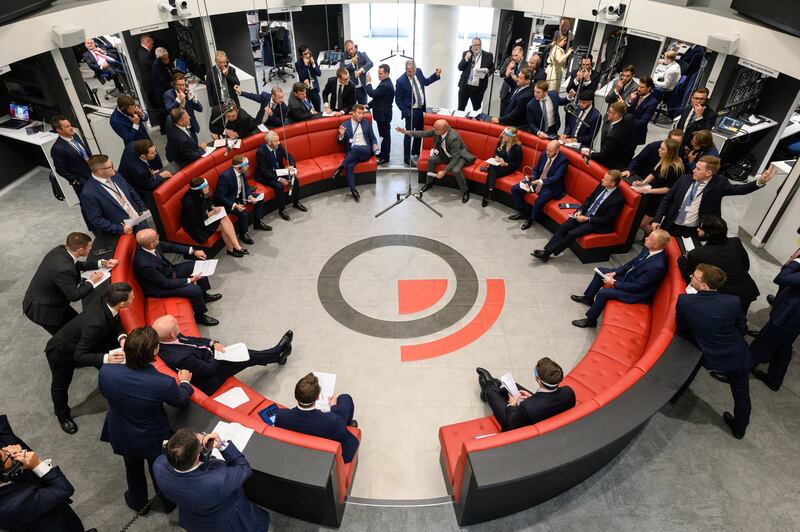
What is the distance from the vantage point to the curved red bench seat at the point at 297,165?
6480mm

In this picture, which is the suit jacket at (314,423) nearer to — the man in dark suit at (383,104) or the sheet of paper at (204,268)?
the sheet of paper at (204,268)

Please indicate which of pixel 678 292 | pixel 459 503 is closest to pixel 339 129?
pixel 678 292

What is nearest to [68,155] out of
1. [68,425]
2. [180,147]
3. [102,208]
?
Answer: [180,147]

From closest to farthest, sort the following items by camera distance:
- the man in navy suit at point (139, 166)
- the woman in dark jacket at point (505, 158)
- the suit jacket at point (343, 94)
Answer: the man in navy suit at point (139, 166) → the woman in dark jacket at point (505, 158) → the suit jacket at point (343, 94)

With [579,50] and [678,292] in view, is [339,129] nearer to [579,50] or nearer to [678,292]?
[678,292]

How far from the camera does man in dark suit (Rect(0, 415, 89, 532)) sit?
2961 mm

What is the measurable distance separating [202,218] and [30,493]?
3924 mm

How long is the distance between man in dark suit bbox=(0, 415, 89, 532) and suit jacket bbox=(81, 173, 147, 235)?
2.78 metres

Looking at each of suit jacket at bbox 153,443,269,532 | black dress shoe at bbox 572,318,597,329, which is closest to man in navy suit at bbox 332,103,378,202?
black dress shoe at bbox 572,318,597,329

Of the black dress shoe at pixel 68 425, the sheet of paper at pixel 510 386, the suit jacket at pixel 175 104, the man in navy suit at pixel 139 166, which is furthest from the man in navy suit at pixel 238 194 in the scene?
the sheet of paper at pixel 510 386

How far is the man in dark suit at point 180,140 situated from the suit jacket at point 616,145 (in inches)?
228

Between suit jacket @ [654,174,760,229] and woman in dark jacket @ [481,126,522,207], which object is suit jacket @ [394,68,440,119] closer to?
woman in dark jacket @ [481,126,522,207]

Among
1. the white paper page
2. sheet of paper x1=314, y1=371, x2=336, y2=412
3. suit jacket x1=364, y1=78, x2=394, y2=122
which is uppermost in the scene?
suit jacket x1=364, y1=78, x2=394, y2=122

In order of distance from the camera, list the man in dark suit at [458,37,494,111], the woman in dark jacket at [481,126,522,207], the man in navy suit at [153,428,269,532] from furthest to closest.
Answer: the man in dark suit at [458,37,494,111] → the woman in dark jacket at [481,126,522,207] → the man in navy suit at [153,428,269,532]
